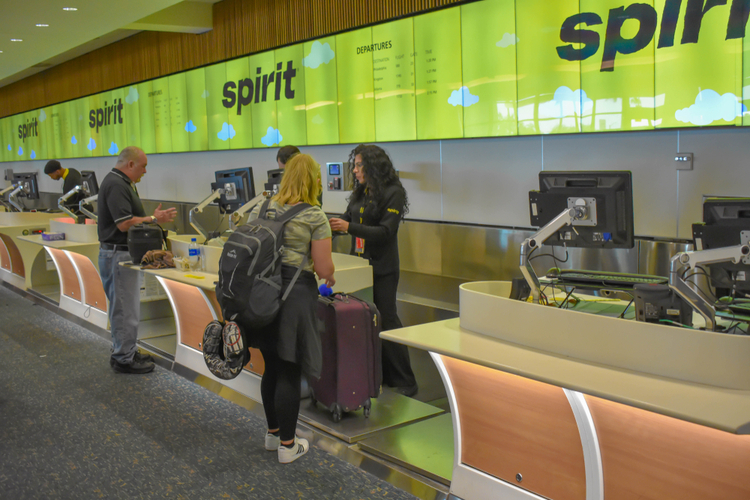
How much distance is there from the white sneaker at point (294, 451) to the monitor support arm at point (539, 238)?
132 centimetres

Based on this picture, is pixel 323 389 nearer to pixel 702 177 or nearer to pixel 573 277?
pixel 573 277

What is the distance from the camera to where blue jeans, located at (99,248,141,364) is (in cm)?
439

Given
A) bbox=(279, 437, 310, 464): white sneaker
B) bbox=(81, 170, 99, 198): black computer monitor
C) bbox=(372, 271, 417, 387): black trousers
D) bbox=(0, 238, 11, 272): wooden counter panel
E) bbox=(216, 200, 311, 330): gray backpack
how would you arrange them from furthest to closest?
1. bbox=(0, 238, 11, 272): wooden counter panel
2. bbox=(81, 170, 99, 198): black computer monitor
3. bbox=(372, 271, 417, 387): black trousers
4. bbox=(279, 437, 310, 464): white sneaker
5. bbox=(216, 200, 311, 330): gray backpack

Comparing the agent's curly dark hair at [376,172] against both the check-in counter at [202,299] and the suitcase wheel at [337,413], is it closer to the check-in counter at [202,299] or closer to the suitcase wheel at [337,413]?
the check-in counter at [202,299]

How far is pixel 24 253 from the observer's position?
728cm

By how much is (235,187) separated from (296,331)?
2.07m

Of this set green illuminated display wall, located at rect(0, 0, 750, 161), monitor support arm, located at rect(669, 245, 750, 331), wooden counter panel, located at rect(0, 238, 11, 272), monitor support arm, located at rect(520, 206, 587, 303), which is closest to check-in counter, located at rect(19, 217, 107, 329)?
wooden counter panel, located at rect(0, 238, 11, 272)

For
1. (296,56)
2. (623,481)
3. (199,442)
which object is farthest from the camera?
(296,56)

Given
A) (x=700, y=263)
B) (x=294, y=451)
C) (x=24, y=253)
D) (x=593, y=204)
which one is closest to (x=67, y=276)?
(x=24, y=253)

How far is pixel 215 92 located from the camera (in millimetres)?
7961

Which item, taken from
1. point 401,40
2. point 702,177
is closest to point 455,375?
point 702,177

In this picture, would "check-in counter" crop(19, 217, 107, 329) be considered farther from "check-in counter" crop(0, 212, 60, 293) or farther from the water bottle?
the water bottle

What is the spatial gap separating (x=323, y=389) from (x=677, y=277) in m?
1.93

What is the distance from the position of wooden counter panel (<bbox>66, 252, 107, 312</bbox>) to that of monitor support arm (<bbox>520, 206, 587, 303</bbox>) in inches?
167
